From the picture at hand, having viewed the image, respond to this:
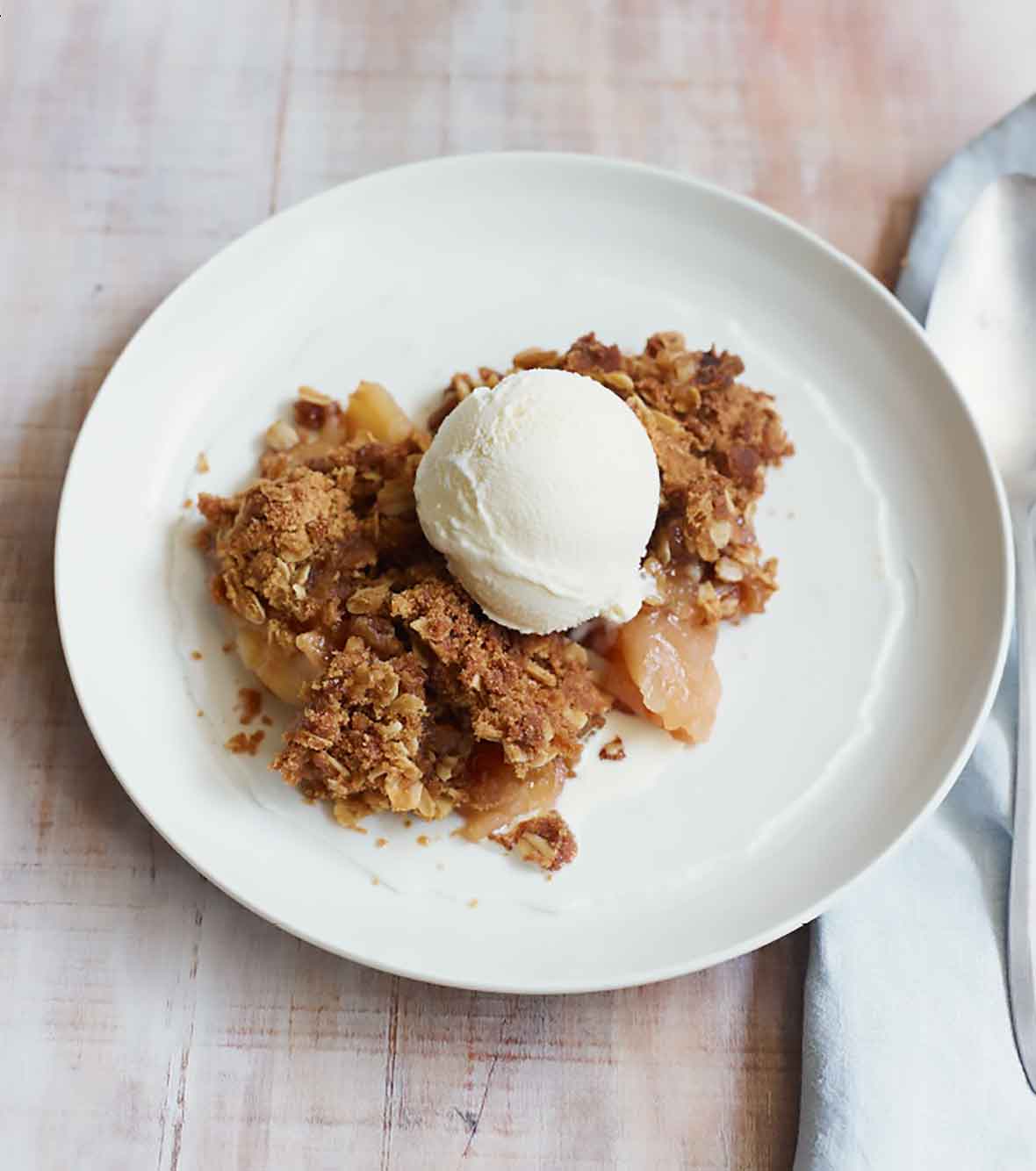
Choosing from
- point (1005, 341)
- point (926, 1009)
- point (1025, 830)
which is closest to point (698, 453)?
point (1005, 341)

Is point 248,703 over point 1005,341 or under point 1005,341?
under

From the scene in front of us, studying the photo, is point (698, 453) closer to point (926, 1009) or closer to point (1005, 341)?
point (1005, 341)

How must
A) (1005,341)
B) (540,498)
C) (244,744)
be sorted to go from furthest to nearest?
(1005,341) < (244,744) < (540,498)

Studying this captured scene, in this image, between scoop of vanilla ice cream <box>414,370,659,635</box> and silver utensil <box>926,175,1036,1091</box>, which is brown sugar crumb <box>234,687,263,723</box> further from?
silver utensil <box>926,175,1036,1091</box>

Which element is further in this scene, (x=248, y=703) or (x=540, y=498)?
(x=248, y=703)

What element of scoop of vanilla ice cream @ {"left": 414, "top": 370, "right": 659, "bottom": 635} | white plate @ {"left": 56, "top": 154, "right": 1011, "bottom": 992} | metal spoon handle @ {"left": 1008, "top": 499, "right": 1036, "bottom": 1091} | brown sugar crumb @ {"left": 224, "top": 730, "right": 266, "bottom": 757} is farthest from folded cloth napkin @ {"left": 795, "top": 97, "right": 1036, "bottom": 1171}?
brown sugar crumb @ {"left": 224, "top": 730, "right": 266, "bottom": 757}

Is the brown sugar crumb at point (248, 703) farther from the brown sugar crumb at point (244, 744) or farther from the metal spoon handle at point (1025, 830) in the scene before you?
the metal spoon handle at point (1025, 830)
